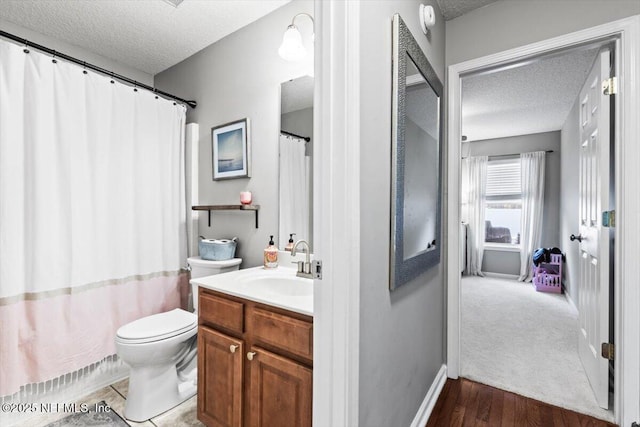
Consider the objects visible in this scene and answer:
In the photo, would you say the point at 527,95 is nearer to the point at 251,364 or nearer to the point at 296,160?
the point at 296,160

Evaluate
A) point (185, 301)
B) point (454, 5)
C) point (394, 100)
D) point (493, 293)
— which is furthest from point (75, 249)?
point (493, 293)

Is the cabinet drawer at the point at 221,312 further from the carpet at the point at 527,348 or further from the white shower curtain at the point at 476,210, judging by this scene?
the white shower curtain at the point at 476,210

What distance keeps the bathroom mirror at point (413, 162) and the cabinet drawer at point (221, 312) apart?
2.25 ft

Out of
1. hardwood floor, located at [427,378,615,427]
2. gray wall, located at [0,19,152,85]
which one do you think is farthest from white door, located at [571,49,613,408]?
gray wall, located at [0,19,152,85]

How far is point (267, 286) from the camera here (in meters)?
1.74

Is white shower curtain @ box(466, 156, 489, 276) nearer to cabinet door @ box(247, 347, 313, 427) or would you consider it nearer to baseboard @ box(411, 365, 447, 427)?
baseboard @ box(411, 365, 447, 427)

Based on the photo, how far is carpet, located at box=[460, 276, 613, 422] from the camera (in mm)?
1942

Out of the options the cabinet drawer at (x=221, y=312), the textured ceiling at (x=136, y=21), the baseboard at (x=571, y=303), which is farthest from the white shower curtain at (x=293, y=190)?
the baseboard at (x=571, y=303)

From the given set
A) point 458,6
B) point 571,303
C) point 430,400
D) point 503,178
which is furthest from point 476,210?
point 430,400

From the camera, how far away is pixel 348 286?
0.96 meters

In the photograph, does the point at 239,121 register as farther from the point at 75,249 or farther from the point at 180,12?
the point at 75,249

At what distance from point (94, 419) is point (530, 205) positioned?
232 inches

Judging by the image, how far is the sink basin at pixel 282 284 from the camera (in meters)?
1.63

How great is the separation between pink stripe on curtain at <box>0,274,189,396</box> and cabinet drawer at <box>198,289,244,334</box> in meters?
0.98
